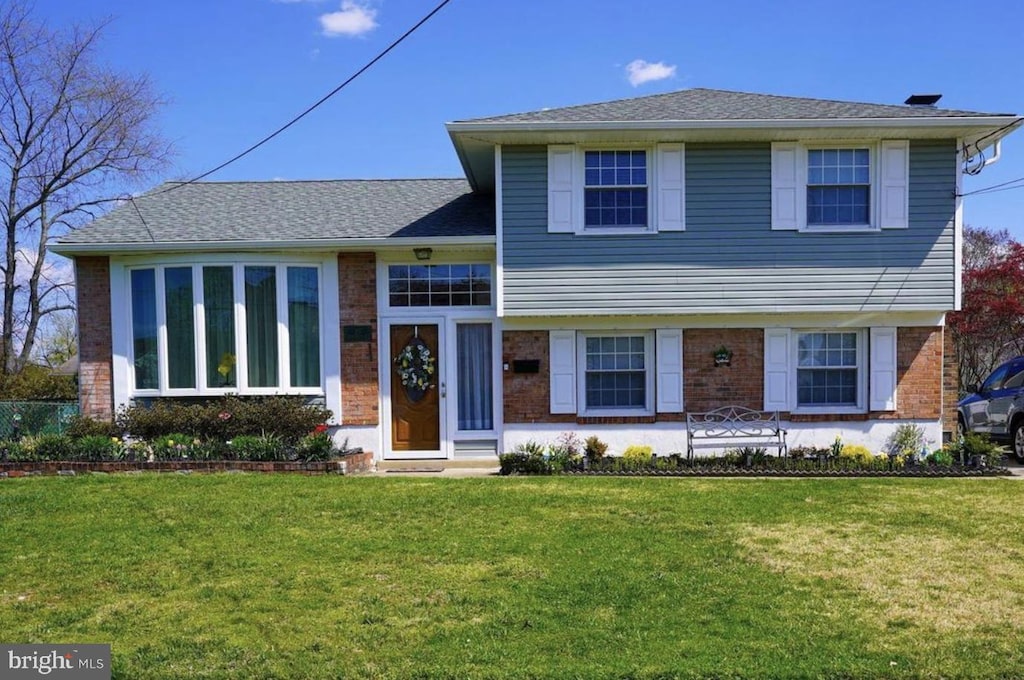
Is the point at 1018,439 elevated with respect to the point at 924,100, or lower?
lower

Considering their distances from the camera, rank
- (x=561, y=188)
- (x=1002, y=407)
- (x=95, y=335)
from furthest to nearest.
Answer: (x=1002, y=407), (x=95, y=335), (x=561, y=188)

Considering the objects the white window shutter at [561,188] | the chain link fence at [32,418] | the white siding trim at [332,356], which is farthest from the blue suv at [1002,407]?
the chain link fence at [32,418]

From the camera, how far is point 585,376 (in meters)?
12.1

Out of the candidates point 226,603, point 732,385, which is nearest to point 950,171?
point 732,385

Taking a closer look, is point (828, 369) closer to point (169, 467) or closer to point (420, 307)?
point (420, 307)

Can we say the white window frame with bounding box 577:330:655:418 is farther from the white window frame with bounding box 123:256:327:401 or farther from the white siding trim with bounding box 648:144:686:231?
the white window frame with bounding box 123:256:327:401

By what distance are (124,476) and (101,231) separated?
14.4 feet

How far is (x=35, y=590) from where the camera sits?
18.6 feet

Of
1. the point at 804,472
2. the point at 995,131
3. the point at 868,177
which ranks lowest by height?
the point at 804,472

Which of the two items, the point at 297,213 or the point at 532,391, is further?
the point at 297,213

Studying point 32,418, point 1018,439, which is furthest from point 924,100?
point 32,418

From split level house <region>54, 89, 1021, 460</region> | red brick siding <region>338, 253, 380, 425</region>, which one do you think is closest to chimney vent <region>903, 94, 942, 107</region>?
split level house <region>54, 89, 1021, 460</region>

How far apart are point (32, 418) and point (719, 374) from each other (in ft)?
37.4

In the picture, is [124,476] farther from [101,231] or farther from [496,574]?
[496,574]
